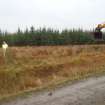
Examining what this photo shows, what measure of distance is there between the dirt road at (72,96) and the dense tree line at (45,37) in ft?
144

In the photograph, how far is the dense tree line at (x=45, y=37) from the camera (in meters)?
58.1

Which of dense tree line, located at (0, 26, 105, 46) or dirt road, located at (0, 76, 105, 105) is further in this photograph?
dense tree line, located at (0, 26, 105, 46)

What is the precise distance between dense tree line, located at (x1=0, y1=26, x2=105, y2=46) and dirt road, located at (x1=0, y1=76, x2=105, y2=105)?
43.9m

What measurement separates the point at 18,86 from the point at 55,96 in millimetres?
4624

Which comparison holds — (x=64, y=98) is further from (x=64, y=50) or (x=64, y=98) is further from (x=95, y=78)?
(x=64, y=50)

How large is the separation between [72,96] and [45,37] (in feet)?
165

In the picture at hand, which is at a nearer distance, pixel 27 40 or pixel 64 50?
pixel 64 50

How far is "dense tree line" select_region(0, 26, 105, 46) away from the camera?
2287 inches

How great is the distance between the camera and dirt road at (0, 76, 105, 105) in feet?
31.0

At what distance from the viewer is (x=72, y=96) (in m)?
10.3

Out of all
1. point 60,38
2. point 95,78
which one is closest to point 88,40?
point 60,38

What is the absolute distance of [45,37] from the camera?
198 feet

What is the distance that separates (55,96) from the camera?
1025 cm

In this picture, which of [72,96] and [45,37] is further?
[45,37]
